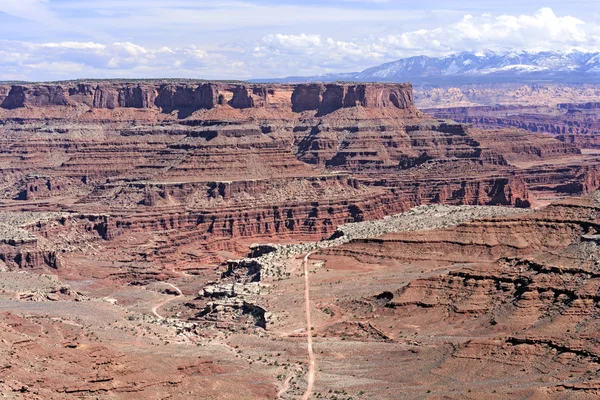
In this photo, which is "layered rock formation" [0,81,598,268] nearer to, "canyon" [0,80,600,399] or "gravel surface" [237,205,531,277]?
"canyon" [0,80,600,399]

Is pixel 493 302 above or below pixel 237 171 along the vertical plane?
above

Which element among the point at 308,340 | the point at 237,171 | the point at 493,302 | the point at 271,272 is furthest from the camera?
the point at 237,171

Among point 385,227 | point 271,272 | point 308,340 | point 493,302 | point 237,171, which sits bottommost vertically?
point 308,340

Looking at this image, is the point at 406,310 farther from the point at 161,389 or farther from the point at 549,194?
the point at 549,194

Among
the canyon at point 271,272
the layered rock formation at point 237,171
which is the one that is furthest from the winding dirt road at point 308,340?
the layered rock formation at point 237,171

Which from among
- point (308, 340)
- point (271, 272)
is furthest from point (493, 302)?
point (271, 272)

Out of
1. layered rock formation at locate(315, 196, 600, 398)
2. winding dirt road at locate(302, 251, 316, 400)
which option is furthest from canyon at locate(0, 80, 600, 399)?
winding dirt road at locate(302, 251, 316, 400)

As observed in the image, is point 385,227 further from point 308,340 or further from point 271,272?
point 308,340

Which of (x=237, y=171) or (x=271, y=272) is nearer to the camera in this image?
(x=271, y=272)
